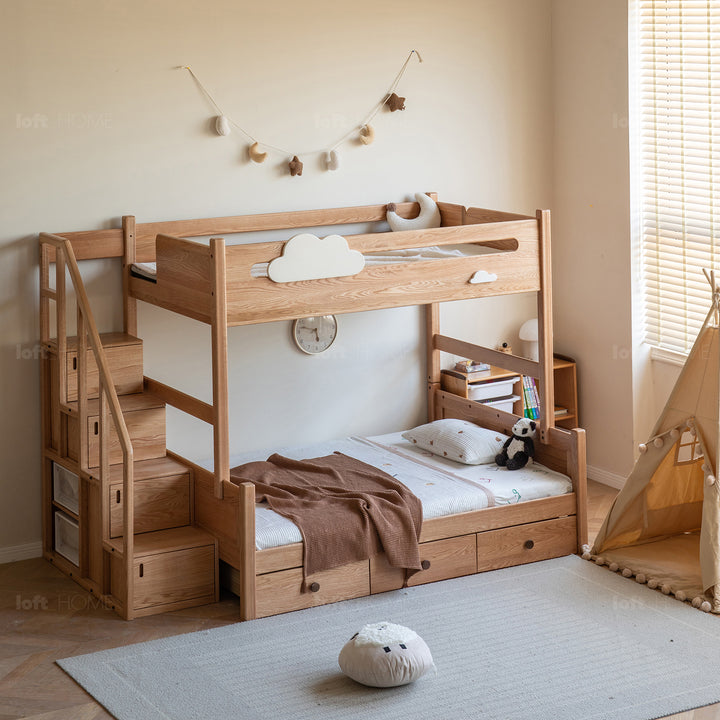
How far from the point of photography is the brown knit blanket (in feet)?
13.0

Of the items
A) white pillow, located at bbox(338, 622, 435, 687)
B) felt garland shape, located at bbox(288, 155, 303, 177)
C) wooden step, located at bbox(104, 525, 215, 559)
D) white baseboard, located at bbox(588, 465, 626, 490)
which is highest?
felt garland shape, located at bbox(288, 155, 303, 177)

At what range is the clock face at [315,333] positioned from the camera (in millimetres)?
4914

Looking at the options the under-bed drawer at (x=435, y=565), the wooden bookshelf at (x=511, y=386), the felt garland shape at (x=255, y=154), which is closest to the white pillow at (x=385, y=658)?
the under-bed drawer at (x=435, y=565)

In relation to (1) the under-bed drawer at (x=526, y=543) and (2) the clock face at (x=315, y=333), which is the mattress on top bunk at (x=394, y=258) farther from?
(1) the under-bed drawer at (x=526, y=543)

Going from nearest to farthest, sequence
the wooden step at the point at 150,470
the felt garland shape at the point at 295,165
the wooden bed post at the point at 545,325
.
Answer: the wooden step at the point at 150,470 < the wooden bed post at the point at 545,325 < the felt garland shape at the point at 295,165

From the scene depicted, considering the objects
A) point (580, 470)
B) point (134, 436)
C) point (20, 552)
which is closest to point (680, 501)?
point (580, 470)

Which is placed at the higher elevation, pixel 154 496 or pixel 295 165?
pixel 295 165

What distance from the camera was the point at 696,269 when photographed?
16.0 ft

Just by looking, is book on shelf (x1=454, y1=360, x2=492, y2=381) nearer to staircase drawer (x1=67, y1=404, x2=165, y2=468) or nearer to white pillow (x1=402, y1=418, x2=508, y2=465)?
white pillow (x1=402, y1=418, x2=508, y2=465)

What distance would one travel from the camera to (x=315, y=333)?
4965 mm

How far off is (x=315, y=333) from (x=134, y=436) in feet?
3.48

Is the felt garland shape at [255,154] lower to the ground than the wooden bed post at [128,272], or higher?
higher

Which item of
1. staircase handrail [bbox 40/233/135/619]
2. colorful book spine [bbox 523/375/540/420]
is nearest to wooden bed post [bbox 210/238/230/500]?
staircase handrail [bbox 40/233/135/619]

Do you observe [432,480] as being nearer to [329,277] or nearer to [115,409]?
[329,277]
